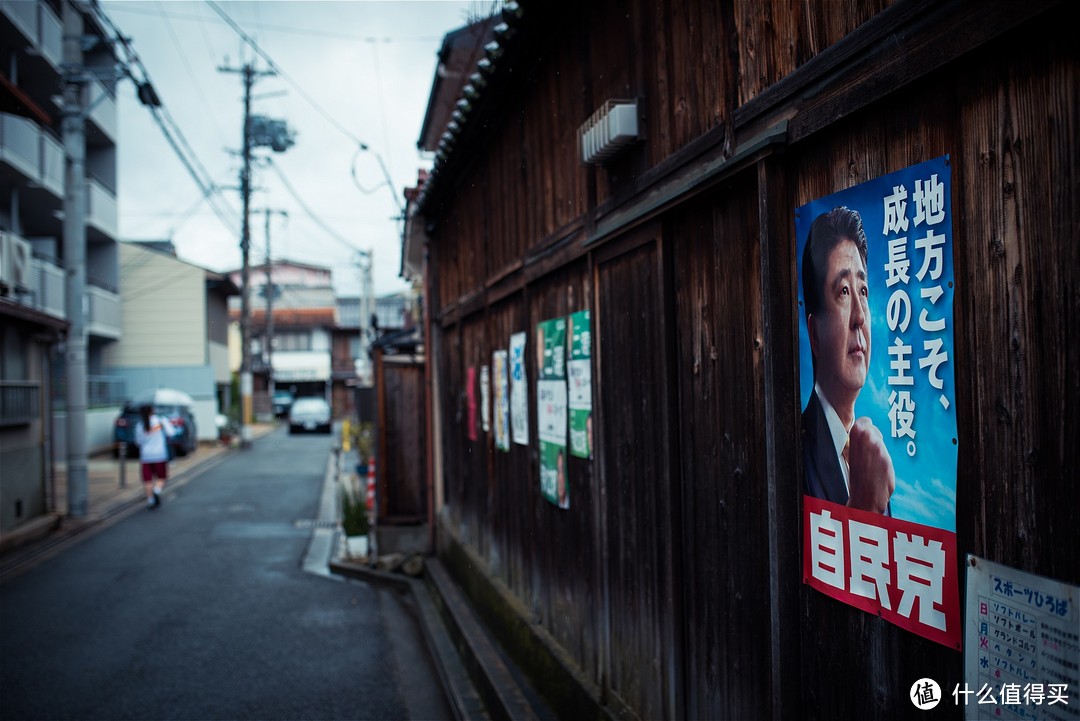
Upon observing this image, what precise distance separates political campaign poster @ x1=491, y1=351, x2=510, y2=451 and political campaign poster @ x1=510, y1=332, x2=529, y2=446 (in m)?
0.18

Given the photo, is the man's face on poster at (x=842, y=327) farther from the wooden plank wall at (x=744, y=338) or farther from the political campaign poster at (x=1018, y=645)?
the political campaign poster at (x=1018, y=645)

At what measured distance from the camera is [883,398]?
2230 mm

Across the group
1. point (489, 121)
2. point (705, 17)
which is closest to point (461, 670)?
point (489, 121)

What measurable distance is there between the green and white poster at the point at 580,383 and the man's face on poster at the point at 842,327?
2420 mm

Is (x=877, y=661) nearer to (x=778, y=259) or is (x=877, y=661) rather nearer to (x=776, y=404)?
(x=776, y=404)

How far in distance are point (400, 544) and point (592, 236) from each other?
8.41 meters

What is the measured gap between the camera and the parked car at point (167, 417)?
28438mm

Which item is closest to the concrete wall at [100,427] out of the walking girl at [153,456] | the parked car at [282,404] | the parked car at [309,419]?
the parked car at [309,419]

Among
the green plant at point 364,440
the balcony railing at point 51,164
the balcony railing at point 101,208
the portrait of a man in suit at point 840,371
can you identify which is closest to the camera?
the portrait of a man in suit at point 840,371

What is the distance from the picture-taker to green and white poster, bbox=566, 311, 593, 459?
193 inches

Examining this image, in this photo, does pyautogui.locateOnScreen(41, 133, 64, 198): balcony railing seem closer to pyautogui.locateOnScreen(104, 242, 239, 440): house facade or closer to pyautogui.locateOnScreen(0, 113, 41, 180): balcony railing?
pyautogui.locateOnScreen(0, 113, 41, 180): balcony railing

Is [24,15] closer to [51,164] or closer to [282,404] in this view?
[51,164]

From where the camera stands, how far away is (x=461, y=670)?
287 inches

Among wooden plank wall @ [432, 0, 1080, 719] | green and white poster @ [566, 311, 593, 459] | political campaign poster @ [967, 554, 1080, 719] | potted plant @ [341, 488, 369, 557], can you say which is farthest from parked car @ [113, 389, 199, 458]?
political campaign poster @ [967, 554, 1080, 719]
